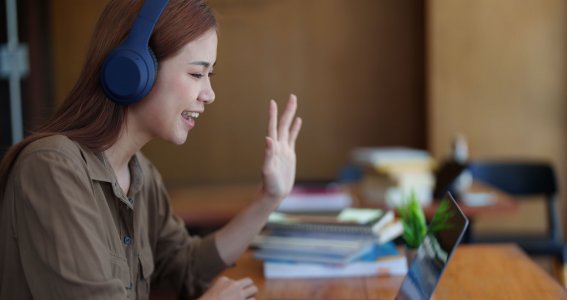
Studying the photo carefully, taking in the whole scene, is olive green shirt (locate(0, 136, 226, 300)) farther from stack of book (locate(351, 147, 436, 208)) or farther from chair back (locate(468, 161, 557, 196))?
chair back (locate(468, 161, 557, 196))

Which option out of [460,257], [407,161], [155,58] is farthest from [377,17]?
[155,58]

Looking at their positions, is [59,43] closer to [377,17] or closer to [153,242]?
[377,17]

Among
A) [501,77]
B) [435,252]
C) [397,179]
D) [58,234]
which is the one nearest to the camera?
[58,234]

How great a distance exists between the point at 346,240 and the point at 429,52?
10.2 feet

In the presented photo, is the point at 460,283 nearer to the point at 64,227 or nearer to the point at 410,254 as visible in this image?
the point at 410,254

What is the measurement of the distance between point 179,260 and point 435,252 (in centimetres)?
66

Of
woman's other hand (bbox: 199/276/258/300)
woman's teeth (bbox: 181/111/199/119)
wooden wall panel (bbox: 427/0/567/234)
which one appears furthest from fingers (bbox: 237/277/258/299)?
wooden wall panel (bbox: 427/0/567/234)

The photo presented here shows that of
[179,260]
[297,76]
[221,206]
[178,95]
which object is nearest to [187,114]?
[178,95]

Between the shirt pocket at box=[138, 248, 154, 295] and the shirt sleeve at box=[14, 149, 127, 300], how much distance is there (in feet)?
0.87

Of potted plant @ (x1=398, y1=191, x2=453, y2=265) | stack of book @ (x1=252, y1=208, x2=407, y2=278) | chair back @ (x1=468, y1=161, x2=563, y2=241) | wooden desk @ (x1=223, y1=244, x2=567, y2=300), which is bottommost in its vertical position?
chair back @ (x1=468, y1=161, x2=563, y2=241)

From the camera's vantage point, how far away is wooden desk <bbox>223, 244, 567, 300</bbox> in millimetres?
1377

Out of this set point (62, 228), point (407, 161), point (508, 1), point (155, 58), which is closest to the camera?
point (62, 228)

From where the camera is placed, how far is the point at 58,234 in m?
1.07

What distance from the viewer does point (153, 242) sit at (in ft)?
5.24
